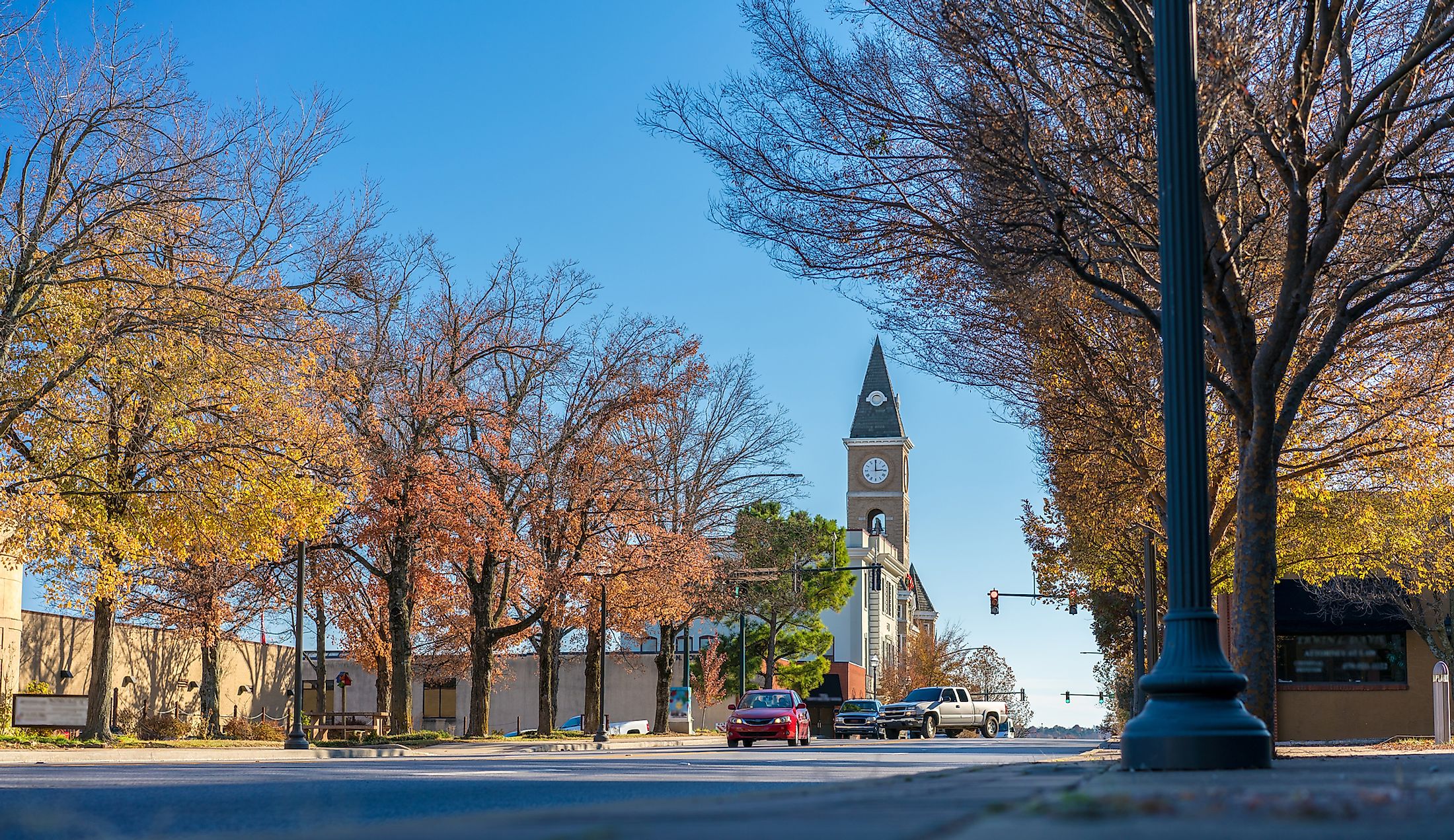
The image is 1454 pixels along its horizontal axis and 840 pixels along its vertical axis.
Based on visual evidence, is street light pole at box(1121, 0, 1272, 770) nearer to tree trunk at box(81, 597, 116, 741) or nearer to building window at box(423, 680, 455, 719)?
tree trunk at box(81, 597, 116, 741)

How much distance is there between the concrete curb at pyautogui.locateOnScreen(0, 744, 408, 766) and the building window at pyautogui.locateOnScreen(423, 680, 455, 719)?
161 feet

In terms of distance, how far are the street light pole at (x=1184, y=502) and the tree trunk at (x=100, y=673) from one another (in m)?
23.2

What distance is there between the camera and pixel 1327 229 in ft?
49.9

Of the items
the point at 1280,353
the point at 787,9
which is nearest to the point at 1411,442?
the point at 1280,353

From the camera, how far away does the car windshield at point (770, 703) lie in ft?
125

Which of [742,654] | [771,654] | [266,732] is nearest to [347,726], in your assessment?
[266,732]

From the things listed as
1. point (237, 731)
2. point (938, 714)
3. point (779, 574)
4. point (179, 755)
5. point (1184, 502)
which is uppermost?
point (779, 574)

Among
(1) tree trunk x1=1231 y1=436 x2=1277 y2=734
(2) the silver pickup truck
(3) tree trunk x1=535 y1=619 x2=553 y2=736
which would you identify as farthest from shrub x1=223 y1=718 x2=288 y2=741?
(1) tree trunk x1=1231 y1=436 x2=1277 y2=734

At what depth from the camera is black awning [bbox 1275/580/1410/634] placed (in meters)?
44.2

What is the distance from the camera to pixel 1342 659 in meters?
45.8

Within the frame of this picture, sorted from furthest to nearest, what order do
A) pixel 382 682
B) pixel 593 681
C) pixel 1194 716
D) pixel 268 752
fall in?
pixel 382 682
pixel 593 681
pixel 268 752
pixel 1194 716

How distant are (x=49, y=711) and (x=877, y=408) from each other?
283 ft

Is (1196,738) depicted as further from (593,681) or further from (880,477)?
(880,477)

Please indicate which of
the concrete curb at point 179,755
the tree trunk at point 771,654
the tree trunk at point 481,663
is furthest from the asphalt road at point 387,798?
the tree trunk at point 771,654
